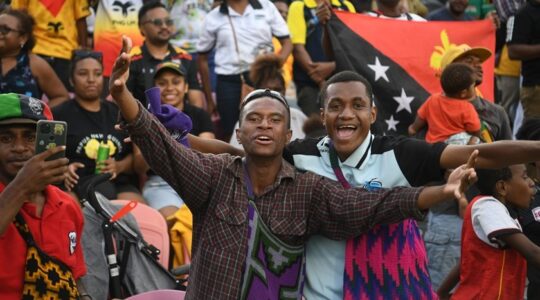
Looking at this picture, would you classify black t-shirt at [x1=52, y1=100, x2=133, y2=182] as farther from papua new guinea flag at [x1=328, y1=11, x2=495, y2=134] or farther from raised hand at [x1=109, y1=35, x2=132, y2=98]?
raised hand at [x1=109, y1=35, x2=132, y2=98]

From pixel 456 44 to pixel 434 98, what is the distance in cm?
147

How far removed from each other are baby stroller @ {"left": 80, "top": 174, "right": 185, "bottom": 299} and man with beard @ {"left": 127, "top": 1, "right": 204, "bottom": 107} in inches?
87.5

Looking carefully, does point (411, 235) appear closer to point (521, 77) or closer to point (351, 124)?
point (351, 124)

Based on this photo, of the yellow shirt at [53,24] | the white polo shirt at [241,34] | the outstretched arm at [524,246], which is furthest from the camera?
the white polo shirt at [241,34]

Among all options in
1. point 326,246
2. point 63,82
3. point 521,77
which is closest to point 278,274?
point 326,246

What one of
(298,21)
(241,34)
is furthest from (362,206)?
(298,21)

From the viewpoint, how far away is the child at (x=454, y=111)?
26.0 feet

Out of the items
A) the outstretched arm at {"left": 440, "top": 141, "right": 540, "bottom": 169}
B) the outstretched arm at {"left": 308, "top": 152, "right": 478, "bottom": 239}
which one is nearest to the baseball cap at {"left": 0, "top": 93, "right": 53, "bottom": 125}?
the outstretched arm at {"left": 308, "top": 152, "right": 478, "bottom": 239}

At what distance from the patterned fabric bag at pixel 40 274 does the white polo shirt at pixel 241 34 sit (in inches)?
192

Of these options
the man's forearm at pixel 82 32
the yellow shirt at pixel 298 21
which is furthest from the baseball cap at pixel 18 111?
the yellow shirt at pixel 298 21

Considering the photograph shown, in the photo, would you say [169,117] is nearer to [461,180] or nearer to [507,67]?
[461,180]

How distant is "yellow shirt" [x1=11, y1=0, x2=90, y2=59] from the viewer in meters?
9.23

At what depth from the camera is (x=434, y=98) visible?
8125 mm

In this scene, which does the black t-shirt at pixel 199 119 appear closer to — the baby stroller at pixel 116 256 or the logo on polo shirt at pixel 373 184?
the baby stroller at pixel 116 256
